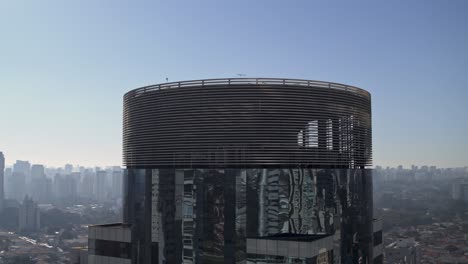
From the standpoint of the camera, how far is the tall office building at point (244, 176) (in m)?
34.3

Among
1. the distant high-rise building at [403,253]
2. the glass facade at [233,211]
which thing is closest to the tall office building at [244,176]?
the glass facade at [233,211]

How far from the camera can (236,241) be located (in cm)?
3409

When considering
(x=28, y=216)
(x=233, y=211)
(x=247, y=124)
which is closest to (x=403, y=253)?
(x=233, y=211)

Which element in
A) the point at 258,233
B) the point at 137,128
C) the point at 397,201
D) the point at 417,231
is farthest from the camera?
the point at 397,201

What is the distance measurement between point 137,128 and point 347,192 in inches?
790

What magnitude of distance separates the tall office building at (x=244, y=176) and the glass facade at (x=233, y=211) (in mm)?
83

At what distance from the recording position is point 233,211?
34.5 meters

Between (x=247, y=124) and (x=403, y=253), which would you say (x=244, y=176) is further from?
(x=403, y=253)

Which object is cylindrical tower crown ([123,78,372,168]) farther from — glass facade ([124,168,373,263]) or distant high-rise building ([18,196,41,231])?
distant high-rise building ([18,196,41,231])

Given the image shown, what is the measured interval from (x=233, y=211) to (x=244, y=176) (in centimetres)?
292

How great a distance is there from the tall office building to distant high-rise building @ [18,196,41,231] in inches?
6876

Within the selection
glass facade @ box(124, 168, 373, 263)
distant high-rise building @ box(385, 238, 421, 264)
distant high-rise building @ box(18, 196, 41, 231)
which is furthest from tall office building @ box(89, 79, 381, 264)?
distant high-rise building @ box(18, 196, 41, 231)

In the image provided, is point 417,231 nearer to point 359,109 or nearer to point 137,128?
point 359,109

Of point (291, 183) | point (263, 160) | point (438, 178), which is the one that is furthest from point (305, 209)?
point (438, 178)
